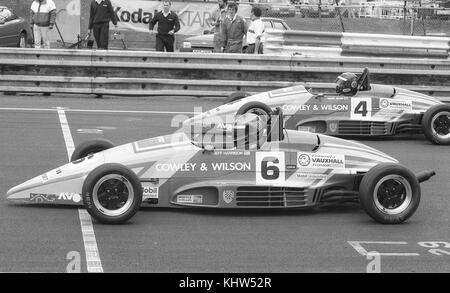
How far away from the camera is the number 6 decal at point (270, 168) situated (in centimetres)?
860

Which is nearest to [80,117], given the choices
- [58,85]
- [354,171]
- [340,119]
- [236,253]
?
[58,85]

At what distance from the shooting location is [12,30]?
83.4 feet

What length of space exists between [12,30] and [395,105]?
49.5 ft

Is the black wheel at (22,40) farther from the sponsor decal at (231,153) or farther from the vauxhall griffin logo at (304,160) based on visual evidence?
the vauxhall griffin logo at (304,160)

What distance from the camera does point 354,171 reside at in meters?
8.82

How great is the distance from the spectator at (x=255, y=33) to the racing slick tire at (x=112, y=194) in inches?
470

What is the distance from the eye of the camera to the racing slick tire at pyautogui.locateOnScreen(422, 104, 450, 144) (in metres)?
13.0

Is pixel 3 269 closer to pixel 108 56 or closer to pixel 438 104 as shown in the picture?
pixel 438 104

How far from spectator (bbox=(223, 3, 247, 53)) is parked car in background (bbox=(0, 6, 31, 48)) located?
8.39 m

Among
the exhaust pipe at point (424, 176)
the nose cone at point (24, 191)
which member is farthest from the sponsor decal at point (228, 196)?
the exhaust pipe at point (424, 176)

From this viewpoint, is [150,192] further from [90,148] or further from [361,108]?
[361,108]

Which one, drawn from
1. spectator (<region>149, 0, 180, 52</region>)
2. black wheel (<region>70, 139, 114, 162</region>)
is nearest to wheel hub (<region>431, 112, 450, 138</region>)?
black wheel (<region>70, 139, 114, 162</region>)

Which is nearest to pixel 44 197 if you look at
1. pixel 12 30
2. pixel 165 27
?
pixel 165 27

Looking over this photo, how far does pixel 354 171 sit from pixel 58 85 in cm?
960
